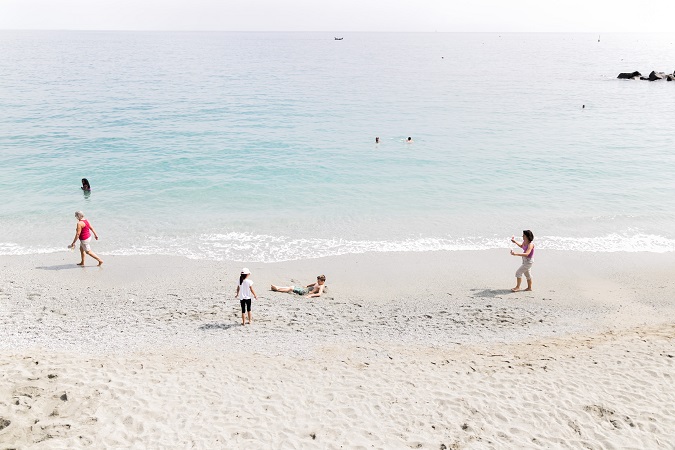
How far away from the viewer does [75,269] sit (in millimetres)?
15250

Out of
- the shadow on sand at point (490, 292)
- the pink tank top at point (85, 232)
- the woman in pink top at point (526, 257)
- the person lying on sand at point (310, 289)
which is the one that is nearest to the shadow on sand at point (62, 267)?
the pink tank top at point (85, 232)

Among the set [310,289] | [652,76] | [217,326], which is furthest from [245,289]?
[652,76]

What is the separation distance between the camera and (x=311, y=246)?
57.3ft

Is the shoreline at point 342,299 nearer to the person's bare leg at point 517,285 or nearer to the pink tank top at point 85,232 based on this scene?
the person's bare leg at point 517,285

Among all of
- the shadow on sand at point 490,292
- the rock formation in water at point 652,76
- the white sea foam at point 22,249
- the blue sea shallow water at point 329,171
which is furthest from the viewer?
the rock formation in water at point 652,76

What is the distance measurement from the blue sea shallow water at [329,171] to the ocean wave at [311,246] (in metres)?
0.08

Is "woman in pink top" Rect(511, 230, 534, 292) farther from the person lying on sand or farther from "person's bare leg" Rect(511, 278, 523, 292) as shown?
the person lying on sand

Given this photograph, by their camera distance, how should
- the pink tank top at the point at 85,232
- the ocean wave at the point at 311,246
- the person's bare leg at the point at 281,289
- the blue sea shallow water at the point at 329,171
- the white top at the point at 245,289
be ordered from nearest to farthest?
the white top at the point at 245,289 < the person's bare leg at the point at 281,289 < the pink tank top at the point at 85,232 < the ocean wave at the point at 311,246 < the blue sea shallow water at the point at 329,171

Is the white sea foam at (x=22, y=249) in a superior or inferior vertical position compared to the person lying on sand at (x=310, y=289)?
superior

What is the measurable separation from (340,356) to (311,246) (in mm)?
7180

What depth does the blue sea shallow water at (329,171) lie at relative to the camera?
60.6ft

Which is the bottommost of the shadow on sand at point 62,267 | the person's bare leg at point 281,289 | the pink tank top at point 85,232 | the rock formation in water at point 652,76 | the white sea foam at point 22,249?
the person's bare leg at point 281,289

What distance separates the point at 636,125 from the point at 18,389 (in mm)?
45823

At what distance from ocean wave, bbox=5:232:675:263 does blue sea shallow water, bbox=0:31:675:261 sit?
0.25ft
